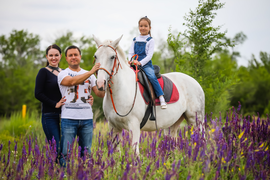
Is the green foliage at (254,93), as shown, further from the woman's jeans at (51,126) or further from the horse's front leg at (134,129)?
the woman's jeans at (51,126)

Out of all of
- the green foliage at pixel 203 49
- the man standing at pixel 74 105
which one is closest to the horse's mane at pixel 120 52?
the man standing at pixel 74 105

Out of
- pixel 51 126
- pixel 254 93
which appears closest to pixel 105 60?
pixel 51 126

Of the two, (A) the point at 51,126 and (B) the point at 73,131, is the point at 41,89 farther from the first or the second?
(B) the point at 73,131

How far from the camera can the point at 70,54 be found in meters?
2.98

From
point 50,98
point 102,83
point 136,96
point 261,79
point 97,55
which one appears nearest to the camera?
point 102,83

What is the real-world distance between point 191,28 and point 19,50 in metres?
29.5

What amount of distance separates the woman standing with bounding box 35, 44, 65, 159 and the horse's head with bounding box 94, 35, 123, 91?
0.88 metres

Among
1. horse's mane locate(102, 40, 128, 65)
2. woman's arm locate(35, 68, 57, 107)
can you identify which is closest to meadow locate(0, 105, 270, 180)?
woman's arm locate(35, 68, 57, 107)

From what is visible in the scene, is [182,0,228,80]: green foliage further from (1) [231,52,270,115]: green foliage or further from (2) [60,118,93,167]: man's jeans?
(1) [231,52,270,115]: green foliage

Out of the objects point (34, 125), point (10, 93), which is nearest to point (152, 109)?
point (34, 125)

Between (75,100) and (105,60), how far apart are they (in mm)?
708

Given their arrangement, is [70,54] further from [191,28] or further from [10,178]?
[191,28]

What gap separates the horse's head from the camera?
9.00 feet

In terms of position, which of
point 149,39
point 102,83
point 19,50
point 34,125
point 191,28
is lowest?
point 34,125
